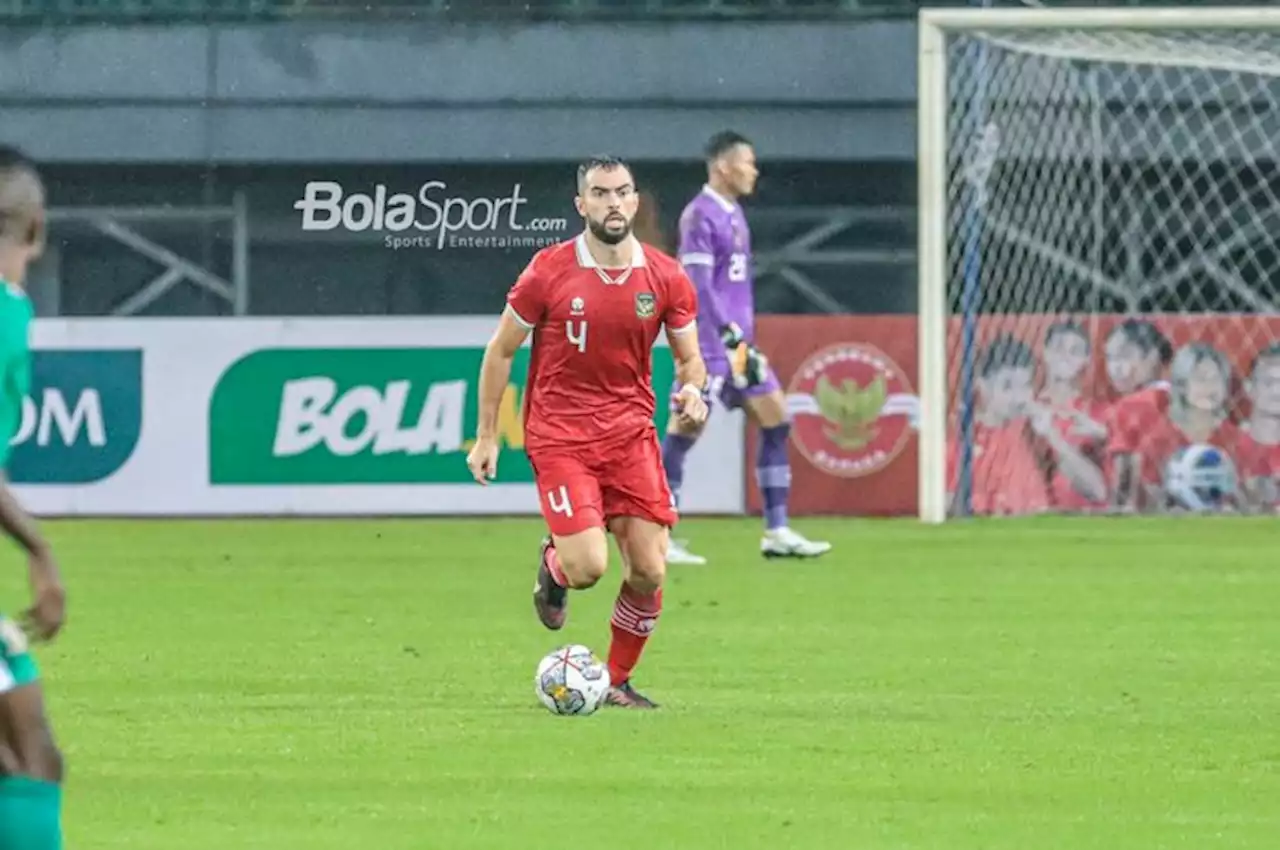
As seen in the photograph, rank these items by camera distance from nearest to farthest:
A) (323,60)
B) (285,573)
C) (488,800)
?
(488,800)
(285,573)
(323,60)

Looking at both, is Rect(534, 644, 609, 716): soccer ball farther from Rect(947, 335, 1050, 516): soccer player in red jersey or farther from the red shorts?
Rect(947, 335, 1050, 516): soccer player in red jersey

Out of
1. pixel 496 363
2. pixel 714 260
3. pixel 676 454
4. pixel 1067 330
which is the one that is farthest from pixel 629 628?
pixel 1067 330

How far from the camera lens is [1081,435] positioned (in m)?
19.3

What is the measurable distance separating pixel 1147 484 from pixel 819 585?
5545 millimetres

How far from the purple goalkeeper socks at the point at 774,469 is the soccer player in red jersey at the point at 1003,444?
349cm

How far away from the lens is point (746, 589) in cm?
1418

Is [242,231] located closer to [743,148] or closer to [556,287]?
[743,148]

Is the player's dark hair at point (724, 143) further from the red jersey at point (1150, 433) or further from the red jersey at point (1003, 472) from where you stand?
the red jersey at point (1150, 433)

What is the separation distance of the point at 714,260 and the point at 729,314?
32 cm

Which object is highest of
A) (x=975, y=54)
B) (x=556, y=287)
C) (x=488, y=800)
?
(x=975, y=54)

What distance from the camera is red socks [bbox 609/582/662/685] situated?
9633 millimetres

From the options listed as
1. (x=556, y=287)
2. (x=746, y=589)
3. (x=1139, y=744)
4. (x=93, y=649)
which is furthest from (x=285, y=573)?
(x=1139, y=744)

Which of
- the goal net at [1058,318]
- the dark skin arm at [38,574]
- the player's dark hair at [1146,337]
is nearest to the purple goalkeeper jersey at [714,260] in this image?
the goal net at [1058,318]

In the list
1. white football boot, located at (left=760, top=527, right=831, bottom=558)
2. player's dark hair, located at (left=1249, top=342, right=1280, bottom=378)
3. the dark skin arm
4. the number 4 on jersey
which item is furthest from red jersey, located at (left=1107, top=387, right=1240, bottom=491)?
the dark skin arm
